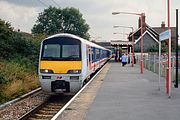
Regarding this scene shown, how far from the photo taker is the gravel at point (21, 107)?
40.3ft

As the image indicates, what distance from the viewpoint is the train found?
15.9m

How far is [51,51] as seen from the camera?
1680 centimetres

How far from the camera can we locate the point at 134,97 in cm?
1342

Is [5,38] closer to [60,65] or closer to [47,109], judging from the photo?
[60,65]

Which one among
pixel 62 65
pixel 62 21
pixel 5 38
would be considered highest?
pixel 62 21

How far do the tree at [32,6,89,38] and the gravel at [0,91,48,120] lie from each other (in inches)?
2965

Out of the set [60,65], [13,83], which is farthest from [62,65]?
[13,83]

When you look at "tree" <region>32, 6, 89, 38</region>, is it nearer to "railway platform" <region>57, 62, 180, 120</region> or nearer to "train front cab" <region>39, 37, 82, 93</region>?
"train front cab" <region>39, 37, 82, 93</region>

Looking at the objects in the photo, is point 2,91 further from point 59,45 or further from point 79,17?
point 79,17

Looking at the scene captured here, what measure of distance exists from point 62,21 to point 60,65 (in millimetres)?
79022

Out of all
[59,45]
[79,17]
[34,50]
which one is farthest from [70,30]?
[59,45]

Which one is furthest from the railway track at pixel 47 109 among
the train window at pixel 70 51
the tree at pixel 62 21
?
the tree at pixel 62 21

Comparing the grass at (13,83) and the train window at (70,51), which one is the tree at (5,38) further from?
the train window at (70,51)

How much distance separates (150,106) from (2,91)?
7.54 m
